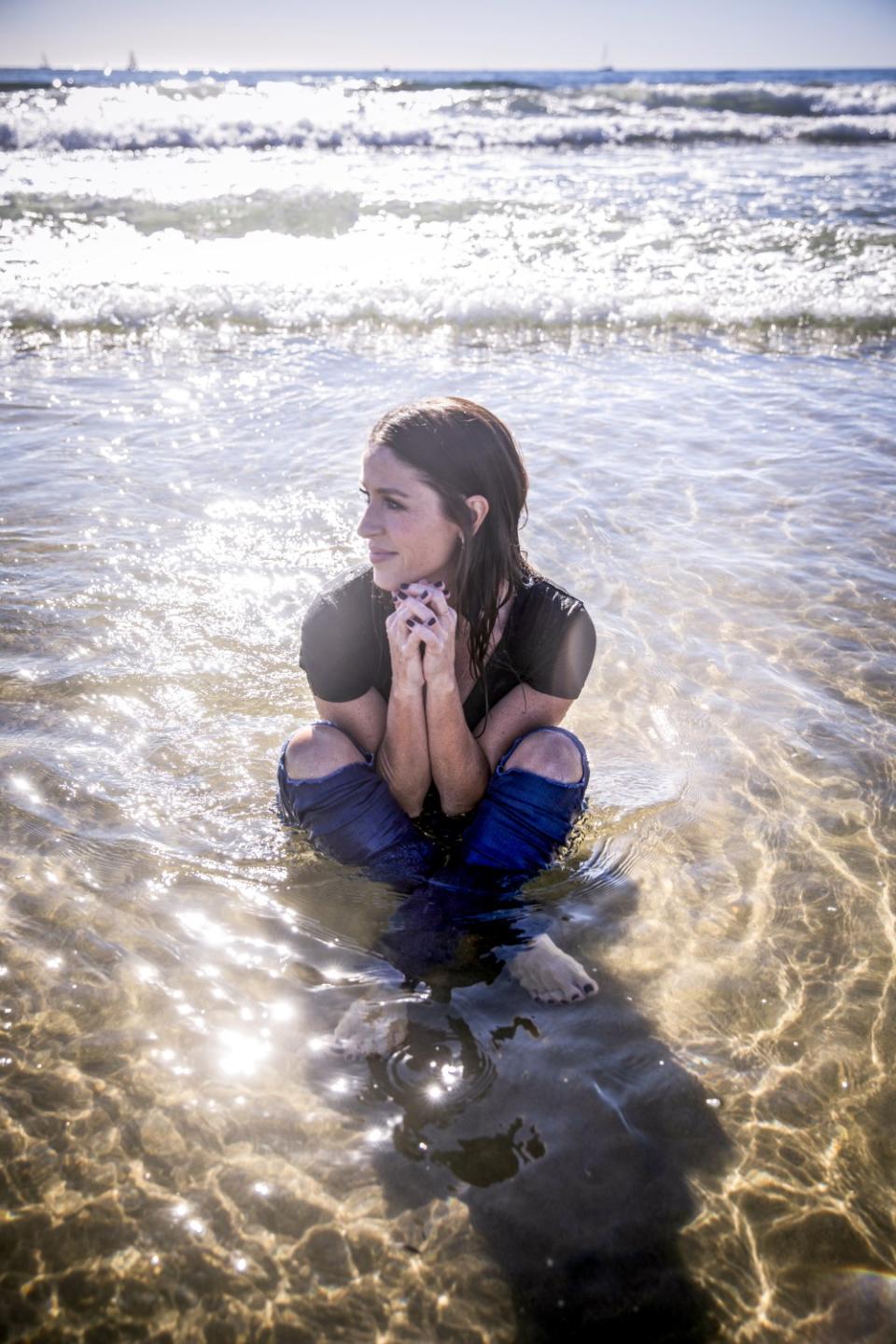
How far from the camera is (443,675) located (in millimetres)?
3131

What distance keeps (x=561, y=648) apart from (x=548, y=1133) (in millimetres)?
1555

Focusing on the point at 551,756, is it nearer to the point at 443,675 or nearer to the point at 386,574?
the point at 443,675

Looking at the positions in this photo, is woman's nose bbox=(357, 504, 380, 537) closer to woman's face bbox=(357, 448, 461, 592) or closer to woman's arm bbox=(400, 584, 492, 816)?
woman's face bbox=(357, 448, 461, 592)

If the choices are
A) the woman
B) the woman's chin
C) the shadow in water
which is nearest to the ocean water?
the shadow in water

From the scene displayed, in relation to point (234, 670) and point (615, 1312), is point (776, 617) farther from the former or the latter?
point (615, 1312)

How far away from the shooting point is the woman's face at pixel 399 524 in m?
3.04

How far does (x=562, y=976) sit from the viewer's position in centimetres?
288

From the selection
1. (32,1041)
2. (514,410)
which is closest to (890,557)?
(514,410)

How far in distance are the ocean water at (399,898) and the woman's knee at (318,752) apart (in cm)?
41

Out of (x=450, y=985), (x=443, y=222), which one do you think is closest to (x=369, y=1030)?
(x=450, y=985)

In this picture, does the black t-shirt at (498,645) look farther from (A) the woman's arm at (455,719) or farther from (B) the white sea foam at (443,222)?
(B) the white sea foam at (443,222)

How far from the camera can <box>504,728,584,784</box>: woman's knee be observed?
10.6ft

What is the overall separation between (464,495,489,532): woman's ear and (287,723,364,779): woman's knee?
90 centimetres

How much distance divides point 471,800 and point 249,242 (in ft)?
46.4
